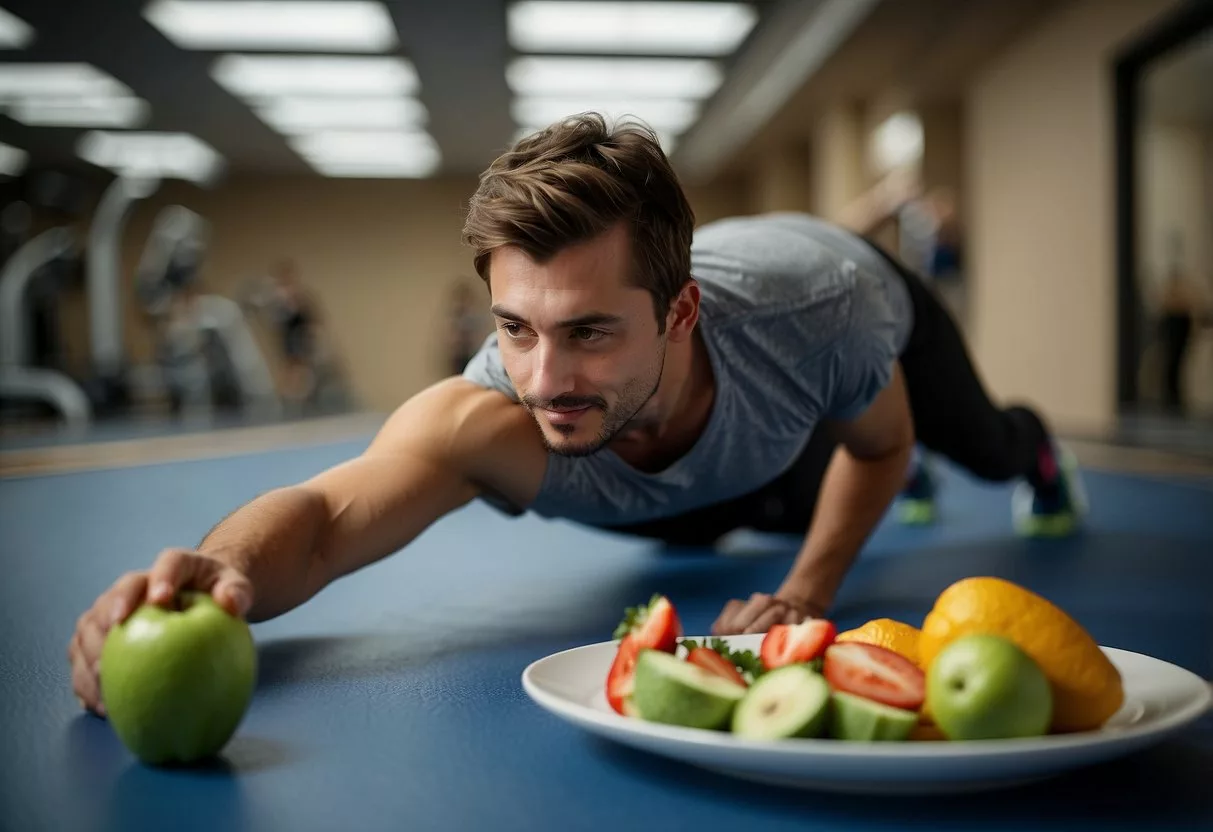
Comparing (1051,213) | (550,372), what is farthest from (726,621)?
(1051,213)

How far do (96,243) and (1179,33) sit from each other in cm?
757

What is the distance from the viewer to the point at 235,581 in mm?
975

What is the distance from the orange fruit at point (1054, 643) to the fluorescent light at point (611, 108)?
9939 millimetres

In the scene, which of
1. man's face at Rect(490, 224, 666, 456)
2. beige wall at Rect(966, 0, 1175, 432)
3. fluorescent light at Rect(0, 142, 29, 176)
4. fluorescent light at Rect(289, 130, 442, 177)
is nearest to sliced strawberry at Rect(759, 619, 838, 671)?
man's face at Rect(490, 224, 666, 456)

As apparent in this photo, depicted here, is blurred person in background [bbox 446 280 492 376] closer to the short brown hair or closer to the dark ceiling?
the dark ceiling

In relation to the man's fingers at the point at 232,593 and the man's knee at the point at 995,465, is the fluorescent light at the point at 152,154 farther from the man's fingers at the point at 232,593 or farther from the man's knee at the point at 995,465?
the man's fingers at the point at 232,593

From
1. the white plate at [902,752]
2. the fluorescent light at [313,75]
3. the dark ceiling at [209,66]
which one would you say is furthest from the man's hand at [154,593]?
the fluorescent light at [313,75]

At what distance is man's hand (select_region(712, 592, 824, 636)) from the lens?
1.40 m

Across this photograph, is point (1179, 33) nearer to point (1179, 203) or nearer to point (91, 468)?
point (1179, 203)

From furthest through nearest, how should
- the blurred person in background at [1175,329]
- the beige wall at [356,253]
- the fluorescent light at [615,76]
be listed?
the beige wall at [356,253] → the fluorescent light at [615,76] → the blurred person in background at [1175,329]

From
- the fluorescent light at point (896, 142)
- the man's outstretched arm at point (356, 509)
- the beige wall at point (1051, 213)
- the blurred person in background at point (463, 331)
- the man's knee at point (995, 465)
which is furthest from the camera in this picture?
the blurred person in background at point (463, 331)

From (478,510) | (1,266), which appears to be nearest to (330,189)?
(1,266)

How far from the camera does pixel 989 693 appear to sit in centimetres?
82

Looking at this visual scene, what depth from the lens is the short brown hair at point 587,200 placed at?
3.97 ft
